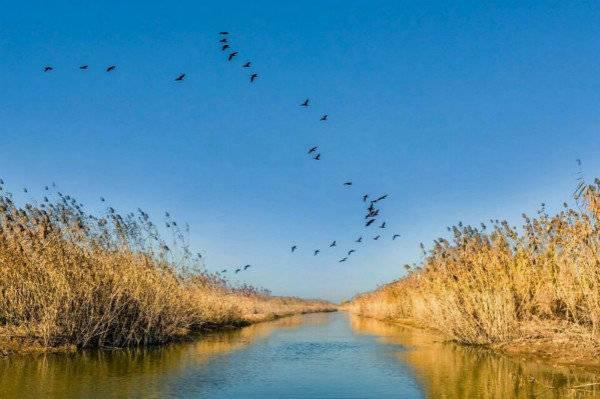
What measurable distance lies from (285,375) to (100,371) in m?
3.98

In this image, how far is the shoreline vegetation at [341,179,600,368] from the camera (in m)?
12.0

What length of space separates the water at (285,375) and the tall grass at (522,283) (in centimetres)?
109

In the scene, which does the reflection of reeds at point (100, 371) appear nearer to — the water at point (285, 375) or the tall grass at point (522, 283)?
the water at point (285, 375)

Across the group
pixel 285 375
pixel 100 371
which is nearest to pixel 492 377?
pixel 285 375

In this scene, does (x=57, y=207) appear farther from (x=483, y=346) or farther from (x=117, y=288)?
(x=483, y=346)

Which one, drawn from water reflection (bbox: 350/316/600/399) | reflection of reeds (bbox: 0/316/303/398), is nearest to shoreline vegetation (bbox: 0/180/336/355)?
reflection of reeds (bbox: 0/316/303/398)

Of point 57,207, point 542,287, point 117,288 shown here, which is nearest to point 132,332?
point 117,288

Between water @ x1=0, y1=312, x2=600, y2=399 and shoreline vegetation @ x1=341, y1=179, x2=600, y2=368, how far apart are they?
94 cm

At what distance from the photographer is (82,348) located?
15.5m

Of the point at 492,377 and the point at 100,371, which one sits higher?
the point at 100,371

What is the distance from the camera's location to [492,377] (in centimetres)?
1084

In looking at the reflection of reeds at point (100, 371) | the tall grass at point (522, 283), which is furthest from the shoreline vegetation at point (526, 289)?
the reflection of reeds at point (100, 371)

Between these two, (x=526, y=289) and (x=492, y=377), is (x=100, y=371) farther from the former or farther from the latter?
(x=526, y=289)

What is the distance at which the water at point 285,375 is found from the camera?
932 cm
